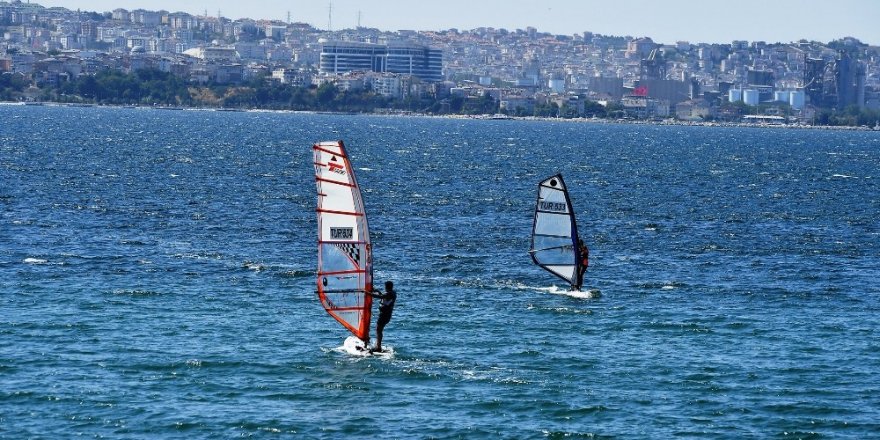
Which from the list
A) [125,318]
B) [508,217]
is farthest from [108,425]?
[508,217]

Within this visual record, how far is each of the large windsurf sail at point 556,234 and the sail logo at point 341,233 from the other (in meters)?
17.0

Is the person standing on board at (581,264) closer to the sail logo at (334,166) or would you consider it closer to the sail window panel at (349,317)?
the sail window panel at (349,317)

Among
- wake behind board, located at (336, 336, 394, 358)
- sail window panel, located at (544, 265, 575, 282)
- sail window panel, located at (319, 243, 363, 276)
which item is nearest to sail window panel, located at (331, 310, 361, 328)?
wake behind board, located at (336, 336, 394, 358)

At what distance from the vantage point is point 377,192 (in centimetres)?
Result: 10300

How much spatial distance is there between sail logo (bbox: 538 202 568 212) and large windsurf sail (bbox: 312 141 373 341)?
53.6 ft

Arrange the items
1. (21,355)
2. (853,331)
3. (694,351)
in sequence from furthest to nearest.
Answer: (853,331), (694,351), (21,355)

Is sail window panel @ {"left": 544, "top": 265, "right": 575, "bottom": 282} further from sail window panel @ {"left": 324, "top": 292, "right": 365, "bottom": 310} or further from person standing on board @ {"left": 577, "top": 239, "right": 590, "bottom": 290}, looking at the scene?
sail window panel @ {"left": 324, "top": 292, "right": 365, "bottom": 310}

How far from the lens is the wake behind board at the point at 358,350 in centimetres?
4191

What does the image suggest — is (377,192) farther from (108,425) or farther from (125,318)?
(108,425)

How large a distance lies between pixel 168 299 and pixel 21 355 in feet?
33.3

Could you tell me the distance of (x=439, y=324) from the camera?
47.4 meters

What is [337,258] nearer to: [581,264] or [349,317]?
[349,317]

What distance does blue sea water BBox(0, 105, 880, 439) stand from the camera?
118 feet

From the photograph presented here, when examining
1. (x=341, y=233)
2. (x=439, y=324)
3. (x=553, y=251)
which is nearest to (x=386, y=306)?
(x=341, y=233)
